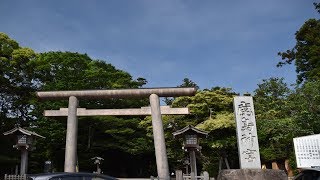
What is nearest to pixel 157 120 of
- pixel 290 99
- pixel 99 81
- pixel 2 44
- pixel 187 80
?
pixel 290 99

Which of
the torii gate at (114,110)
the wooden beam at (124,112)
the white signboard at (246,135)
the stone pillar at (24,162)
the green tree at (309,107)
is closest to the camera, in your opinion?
the white signboard at (246,135)

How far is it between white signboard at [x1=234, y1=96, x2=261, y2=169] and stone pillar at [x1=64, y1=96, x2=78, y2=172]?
10372 mm

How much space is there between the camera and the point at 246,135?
1227 cm

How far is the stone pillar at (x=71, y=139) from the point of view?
61.0 feet

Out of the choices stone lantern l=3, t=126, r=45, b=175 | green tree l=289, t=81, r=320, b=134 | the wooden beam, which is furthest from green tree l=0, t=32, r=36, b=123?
green tree l=289, t=81, r=320, b=134

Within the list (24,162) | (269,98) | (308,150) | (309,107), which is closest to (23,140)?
(24,162)

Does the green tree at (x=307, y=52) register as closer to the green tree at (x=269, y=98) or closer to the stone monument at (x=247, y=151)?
the green tree at (x=269, y=98)

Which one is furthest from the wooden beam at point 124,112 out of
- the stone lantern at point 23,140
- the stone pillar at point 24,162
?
the stone pillar at point 24,162

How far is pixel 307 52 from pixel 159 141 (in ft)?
69.4

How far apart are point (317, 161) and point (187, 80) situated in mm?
26416

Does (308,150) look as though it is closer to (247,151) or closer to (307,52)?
(247,151)

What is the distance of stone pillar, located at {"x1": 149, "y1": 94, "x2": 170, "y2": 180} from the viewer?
1822 centimetres

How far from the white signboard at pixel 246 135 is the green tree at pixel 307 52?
63.4 ft

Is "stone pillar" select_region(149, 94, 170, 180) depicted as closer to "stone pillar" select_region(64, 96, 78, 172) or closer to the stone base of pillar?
"stone pillar" select_region(64, 96, 78, 172)
